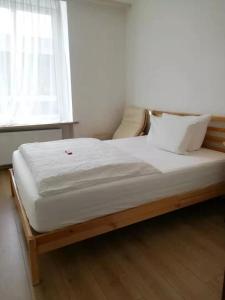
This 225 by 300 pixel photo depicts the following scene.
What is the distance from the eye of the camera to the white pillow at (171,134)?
2.54 meters

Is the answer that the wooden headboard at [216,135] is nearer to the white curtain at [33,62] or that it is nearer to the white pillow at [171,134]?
the white pillow at [171,134]

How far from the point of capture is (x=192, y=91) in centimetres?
294

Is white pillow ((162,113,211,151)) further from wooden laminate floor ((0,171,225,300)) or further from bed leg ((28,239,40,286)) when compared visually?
bed leg ((28,239,40,286))

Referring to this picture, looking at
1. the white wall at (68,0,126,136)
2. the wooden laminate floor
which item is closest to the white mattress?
the wooden laminate floor

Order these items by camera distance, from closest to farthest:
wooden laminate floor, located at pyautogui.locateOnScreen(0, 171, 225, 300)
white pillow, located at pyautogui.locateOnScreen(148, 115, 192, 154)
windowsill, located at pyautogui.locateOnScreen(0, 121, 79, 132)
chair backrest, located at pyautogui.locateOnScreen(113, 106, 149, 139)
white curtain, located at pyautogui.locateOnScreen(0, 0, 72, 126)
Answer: wooden laminate floor, located at pyautogui.locateOnScreen(0, 171, 225, 300) < white pillow, located at pyautogui.locateOnScreen(148, 115, 192, 154) < white curtain, located at pyautogui.locateOnScreen(0, 0, 72, 126) < windowsill, located at pyautogui.locateOnScreen(0, 121, 79, 132) < chair backrest, located at pyautogui.locateOnScreen(113, 106, 149, 139)

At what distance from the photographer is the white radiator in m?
3.62

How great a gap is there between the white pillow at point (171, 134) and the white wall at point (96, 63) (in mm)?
1463

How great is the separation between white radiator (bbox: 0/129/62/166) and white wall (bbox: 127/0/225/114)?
172 centimetres

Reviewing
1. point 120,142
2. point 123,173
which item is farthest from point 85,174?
point 120,142

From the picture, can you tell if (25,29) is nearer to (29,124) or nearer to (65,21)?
(65,21)

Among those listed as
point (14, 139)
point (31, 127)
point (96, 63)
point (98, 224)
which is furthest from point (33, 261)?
point (96, 63)

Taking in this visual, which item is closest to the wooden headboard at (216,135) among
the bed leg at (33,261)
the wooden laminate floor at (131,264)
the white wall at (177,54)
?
the white wall at (177,54)

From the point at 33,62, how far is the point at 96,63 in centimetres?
105

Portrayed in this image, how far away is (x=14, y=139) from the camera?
366 centimetres
